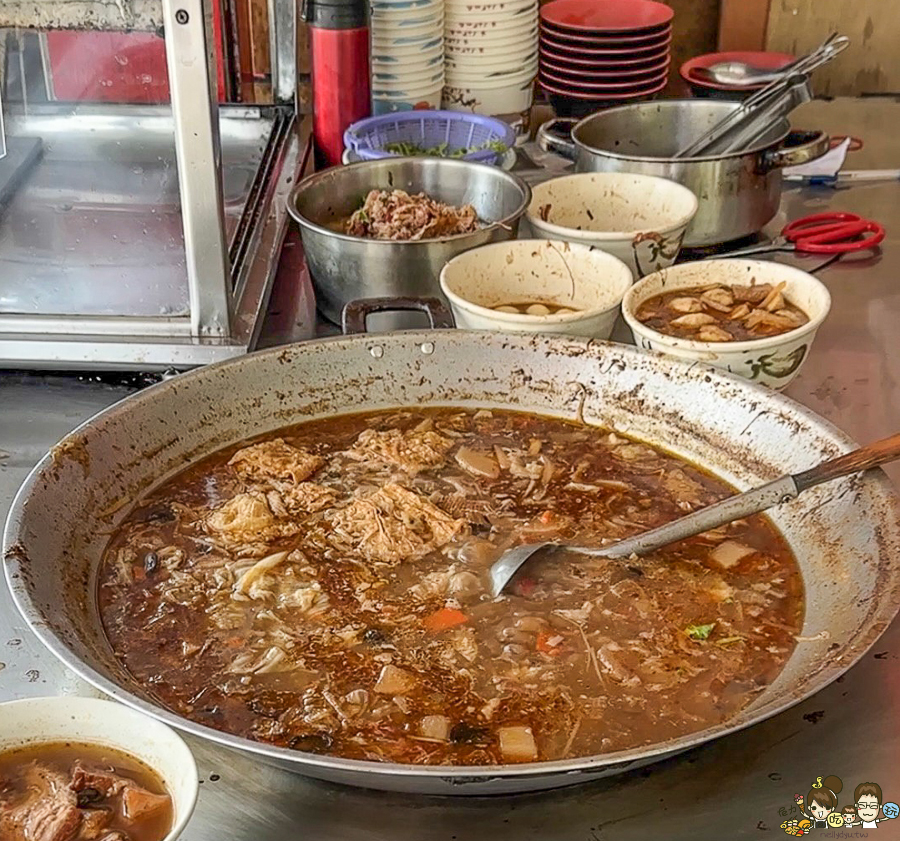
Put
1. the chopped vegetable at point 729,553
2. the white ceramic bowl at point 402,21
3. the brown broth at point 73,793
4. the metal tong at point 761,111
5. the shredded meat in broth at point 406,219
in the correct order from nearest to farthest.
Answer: the brown broth at point 73,793
the chopped vegetable at point 729,553
the shredded meat in broth at point 406,219
the metal tong at point 761,111
the white ceramic bowl at point 402,21

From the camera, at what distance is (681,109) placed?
2.45m

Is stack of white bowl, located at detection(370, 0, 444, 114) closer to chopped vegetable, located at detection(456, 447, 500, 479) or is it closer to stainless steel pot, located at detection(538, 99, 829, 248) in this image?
stainless steel pot, located at detection(538, 99, 829, 248)

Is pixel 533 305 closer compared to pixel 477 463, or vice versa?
pixel 477 463

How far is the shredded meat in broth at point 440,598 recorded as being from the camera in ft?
3.84

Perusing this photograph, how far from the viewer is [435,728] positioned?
115 centimetres

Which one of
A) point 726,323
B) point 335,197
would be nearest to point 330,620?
point 726,323

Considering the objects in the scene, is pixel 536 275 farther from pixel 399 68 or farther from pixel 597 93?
pixel 597 93

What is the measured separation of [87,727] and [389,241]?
1010 mm

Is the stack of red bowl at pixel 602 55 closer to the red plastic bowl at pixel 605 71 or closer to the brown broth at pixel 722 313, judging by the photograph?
the red plastic bowl at pixel 605 71

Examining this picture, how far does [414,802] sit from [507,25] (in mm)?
2066

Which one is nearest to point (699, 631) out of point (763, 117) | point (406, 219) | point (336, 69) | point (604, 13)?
point (406, 219)

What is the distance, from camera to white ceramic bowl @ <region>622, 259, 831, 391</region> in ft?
5.31

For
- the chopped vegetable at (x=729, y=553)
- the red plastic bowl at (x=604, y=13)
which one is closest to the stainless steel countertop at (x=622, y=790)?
the chopped vegetable at (x=729, y=553)

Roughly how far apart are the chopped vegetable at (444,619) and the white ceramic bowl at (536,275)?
2.15 feet
